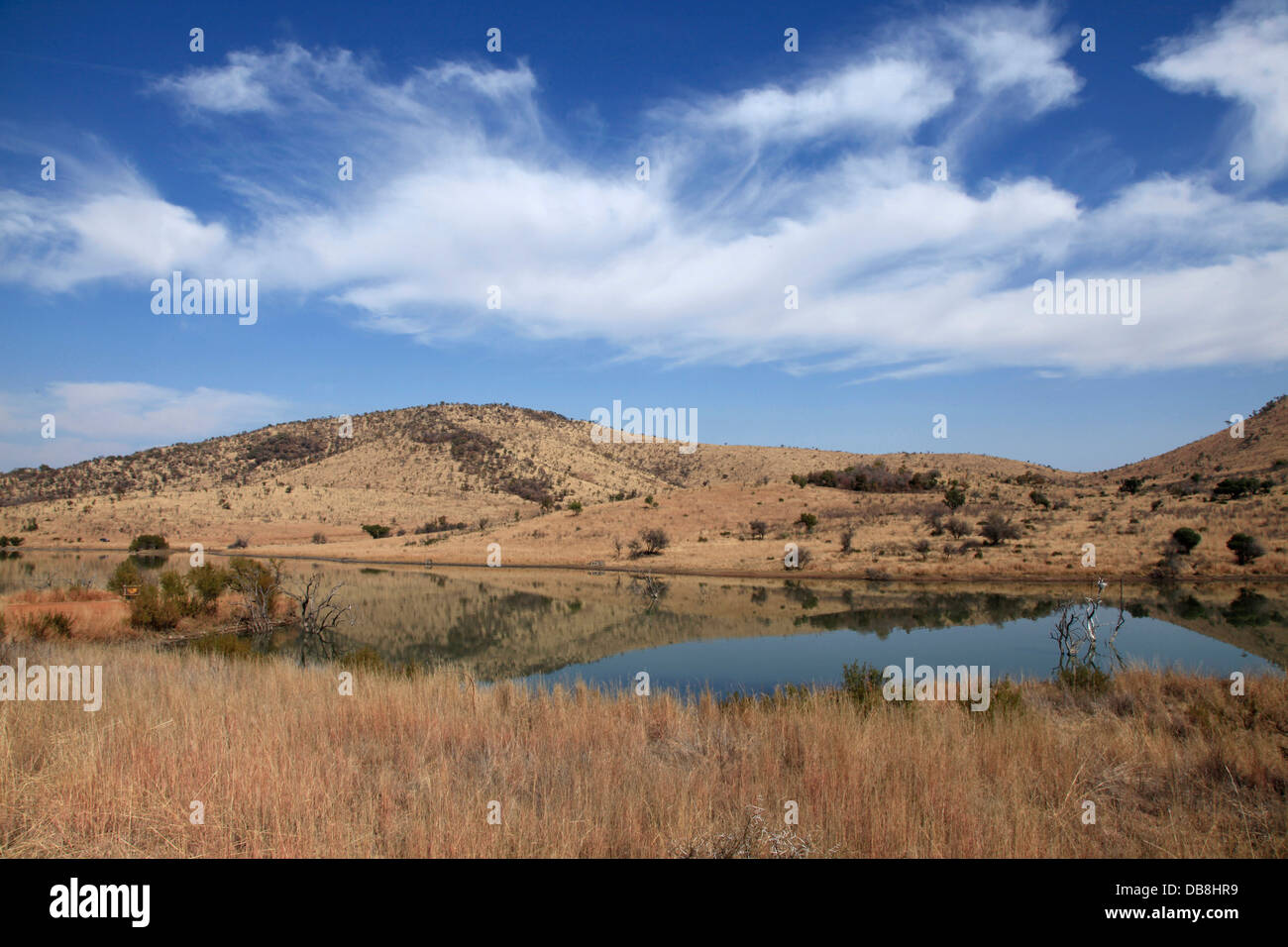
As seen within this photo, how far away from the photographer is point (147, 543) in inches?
1906

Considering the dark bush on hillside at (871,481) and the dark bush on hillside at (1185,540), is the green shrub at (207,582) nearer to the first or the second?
the dark bush on hillside at (1185,540)

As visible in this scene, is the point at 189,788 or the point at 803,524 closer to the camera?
the point at 189,788

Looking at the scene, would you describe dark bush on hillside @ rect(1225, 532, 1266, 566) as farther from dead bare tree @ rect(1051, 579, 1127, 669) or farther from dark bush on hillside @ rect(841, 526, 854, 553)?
dark bush on hillside @ rect(841, 526, 854, 553)

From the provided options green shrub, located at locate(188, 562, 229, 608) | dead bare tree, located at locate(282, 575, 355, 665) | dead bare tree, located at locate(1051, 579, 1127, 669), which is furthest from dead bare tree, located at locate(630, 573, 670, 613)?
green shrub, located at locate(188, 562, 229, 608)

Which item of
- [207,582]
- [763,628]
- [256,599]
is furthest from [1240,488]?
[207,582]

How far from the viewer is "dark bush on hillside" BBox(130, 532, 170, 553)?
47.4 meters

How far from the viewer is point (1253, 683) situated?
9.73m

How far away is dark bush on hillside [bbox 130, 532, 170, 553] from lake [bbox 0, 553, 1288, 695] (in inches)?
558

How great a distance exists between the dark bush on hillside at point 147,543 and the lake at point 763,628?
1418 cm

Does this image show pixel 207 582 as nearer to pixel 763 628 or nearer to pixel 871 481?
pixel 763 628

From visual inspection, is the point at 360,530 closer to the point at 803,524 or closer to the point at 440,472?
the point at 440,472

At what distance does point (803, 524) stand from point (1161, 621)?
2303 centimetres
